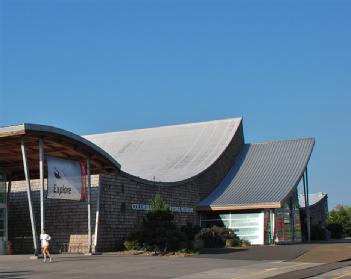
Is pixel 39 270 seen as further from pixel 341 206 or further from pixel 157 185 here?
pixel 341 206

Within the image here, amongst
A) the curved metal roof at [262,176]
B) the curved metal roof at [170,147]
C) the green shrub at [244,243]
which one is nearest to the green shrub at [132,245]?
the green shrub at [244,243]

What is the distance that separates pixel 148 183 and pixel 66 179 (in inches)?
400

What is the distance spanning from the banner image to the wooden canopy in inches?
30.8

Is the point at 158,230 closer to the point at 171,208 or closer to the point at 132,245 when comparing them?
the point at 132,245

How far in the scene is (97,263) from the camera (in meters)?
23.4

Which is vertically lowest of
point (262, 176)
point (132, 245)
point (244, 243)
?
point (244, 243)

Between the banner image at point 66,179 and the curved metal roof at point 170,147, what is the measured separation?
14222 millimetres

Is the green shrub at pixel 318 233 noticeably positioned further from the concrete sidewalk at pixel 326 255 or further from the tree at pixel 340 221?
the concrete sidewalk at pixel 326 255

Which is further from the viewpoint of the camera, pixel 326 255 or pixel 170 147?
pixel 170 147

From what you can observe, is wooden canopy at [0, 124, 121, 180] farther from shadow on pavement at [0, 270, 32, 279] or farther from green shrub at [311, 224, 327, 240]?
green shrub at [311, 224, 327, 240]

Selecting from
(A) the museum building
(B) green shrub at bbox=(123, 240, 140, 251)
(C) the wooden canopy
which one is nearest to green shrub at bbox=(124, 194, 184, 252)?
(B) green shrub at bbox=(123, 240, 140, 251)

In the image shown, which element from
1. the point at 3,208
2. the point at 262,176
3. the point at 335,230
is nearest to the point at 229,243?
the point at 262,176

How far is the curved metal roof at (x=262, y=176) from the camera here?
43.1 m

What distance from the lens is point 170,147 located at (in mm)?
52844
